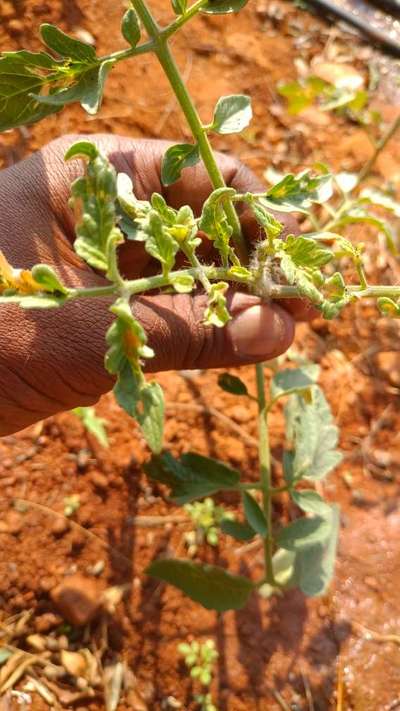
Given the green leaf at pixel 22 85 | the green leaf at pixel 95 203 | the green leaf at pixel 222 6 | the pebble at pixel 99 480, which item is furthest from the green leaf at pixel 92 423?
the green leaf at pixel 222 6

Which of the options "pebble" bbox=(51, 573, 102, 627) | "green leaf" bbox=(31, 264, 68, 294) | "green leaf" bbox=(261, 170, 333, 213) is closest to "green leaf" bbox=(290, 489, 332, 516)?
"pebble" bbox=(51, 573, 102, 627)

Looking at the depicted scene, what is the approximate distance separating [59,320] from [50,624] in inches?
43.8

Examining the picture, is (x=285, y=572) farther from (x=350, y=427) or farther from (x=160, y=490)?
(x=350, y=427)

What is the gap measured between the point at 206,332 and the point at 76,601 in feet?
3.41

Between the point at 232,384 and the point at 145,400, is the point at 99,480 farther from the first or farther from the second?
Result: the point at 145,400

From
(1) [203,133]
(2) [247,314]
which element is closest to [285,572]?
(2) [247,314]

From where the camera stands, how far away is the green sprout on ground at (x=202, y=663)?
6.45 feet

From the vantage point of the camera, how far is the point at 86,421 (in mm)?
2115

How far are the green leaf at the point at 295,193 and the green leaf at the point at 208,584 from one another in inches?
39.6

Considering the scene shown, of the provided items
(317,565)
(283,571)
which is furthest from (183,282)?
(283,571)

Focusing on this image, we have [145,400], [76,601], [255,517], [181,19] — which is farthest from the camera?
[76,601]

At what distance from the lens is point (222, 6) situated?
1.19 m

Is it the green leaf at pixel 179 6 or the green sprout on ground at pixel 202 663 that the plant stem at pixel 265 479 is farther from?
the green leaf at pixel 179 6

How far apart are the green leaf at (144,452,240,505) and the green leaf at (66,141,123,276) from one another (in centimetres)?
99
